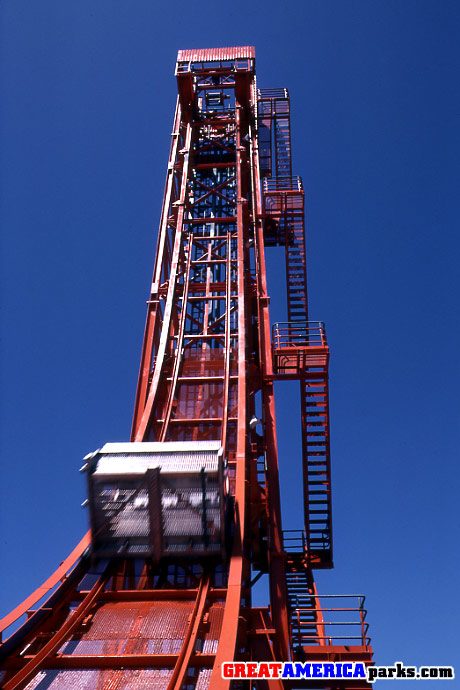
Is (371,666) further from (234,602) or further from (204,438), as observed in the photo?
(204,438)

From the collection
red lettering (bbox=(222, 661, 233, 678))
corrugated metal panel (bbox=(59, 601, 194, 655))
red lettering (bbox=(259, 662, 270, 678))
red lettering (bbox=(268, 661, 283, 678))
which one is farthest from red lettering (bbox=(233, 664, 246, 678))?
red lettering (bbox=(222, 661, 233, 678))

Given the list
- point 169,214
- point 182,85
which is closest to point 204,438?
point 169,214

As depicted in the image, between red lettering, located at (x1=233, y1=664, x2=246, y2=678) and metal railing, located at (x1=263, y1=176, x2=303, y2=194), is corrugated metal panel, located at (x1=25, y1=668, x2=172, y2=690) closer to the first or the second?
red lettering, located at (x1=233, y1=664, x2=246, y2=678)

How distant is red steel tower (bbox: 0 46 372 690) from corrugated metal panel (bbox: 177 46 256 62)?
0.95 meters

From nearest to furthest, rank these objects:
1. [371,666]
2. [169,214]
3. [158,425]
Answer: [371,666] → [158,425] → [169,214]

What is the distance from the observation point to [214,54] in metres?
29.7

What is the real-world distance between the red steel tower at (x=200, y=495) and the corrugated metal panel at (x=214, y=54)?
0.95 meters

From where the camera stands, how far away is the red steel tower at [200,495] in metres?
11.1

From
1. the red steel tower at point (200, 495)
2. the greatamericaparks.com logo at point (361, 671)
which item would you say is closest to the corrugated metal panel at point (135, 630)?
the red steel tower at point (200, 495)

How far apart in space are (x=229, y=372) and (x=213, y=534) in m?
6.56

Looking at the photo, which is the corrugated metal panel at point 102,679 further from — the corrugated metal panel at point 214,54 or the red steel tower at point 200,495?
the corrugated metal panel at point 214,54

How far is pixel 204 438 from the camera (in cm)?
1841

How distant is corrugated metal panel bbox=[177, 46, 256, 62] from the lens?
29.4 m

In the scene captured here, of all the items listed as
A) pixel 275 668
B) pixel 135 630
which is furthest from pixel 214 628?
pixel 275 668
